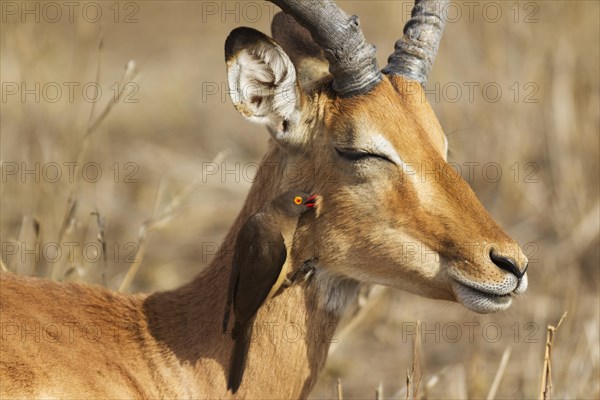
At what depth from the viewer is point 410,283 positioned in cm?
514

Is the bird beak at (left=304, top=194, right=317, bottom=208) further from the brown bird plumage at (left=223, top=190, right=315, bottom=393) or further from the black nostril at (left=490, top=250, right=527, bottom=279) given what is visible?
the black nostril at (left=490, top=250, right=527, bottom=279)

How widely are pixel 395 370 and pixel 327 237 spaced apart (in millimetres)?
4235

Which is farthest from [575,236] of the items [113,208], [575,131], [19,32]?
[19,32]

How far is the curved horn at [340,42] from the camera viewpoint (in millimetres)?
5039

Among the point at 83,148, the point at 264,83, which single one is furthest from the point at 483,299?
the point at 83,148

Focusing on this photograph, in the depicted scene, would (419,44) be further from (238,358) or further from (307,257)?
(238,358)

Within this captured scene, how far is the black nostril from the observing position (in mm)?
4816

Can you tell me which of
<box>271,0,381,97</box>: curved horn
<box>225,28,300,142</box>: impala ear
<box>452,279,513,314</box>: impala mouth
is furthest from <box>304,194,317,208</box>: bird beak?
<box>452,279,513,314</box>: impala mouth

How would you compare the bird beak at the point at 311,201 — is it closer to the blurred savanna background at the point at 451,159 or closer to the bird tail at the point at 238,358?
the bird tail at the point at 238,358

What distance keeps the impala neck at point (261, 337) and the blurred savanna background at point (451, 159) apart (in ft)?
4.48

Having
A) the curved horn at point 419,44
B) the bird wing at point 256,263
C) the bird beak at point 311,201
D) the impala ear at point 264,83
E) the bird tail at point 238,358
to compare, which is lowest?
the bird tail at point 238,358

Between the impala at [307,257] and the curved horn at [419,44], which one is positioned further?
the curved horn at [419,44]

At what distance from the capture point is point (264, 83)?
17.2 ft

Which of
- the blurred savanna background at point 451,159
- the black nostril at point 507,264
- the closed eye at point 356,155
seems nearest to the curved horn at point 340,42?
the closed eye at point 356,155
